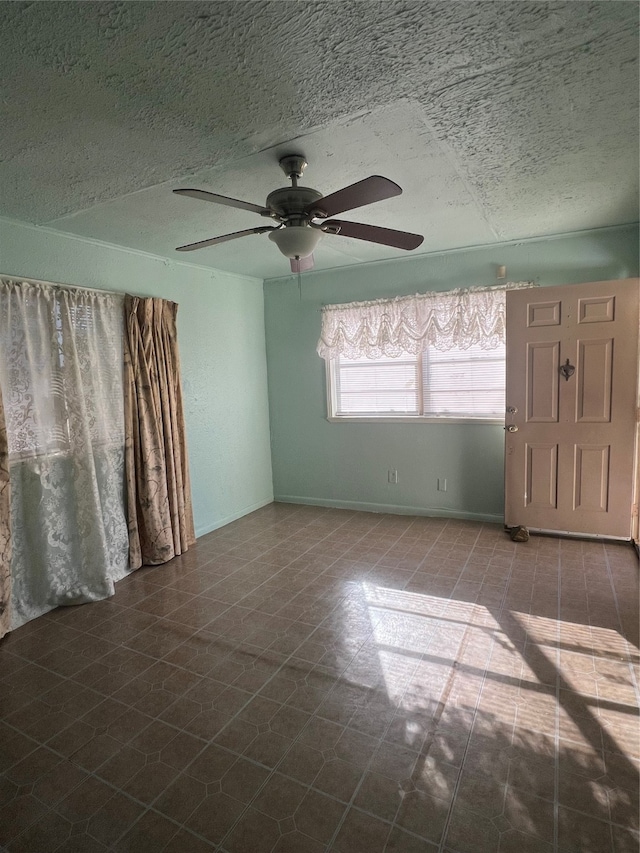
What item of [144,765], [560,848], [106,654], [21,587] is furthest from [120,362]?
[560,848]

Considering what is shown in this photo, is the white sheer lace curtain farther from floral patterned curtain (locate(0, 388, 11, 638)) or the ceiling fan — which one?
the ceiling fan

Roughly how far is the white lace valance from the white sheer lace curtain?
6.72 ft

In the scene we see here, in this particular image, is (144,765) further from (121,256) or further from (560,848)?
(121,256)

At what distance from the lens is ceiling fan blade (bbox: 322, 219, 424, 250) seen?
2125 mm

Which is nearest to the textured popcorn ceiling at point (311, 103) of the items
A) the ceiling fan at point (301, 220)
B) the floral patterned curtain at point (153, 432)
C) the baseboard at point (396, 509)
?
the ceiling fan at point (301, 220)

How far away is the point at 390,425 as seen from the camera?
4.48 metres

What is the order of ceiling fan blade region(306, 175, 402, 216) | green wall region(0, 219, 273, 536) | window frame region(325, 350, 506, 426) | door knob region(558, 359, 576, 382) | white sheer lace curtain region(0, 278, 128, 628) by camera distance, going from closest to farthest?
1. ceiling fan blade region(306, 175, 402, 216)
2. white sheer lace curtain region(0, 278, 128, 628)
3. green wall region(0, 219, 273, 536)
4. door knob region(558, 359, 576, 382)
5. window frame region(325, 350, 506, 426)

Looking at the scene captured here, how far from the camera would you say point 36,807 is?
1.57m

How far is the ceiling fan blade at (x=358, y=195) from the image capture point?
1.68 m

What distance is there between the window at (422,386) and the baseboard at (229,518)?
123 centimetres

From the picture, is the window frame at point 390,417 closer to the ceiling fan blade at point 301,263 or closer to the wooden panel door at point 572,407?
the wooden panel door at point 572,407

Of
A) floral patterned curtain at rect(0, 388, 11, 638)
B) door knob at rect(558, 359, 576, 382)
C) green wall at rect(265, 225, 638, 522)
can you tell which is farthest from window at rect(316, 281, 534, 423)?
floral patterned curtain at rect(0, 388, 11, 638)

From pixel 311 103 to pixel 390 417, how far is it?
308 cm

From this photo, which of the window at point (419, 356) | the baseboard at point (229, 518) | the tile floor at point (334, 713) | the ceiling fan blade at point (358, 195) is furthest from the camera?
the baseboard at point (229, 518)
